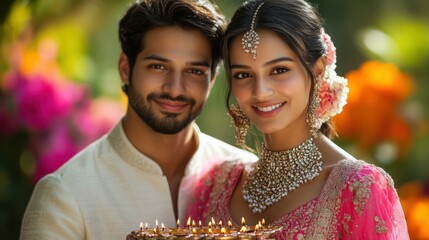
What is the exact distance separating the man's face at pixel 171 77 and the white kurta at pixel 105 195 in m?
0.18

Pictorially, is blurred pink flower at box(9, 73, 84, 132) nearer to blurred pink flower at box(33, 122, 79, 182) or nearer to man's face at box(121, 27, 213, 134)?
blurred pink flower at box(33, 122, 79, 182)

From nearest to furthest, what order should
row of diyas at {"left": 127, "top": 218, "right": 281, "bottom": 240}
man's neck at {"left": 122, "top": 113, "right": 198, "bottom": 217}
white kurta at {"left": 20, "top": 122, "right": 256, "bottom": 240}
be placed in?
row of diyas at {"left": 127, "top": 218, "right": 281, "bottom": 240} < white kurta at {"left": 20, "top": 122, "right": 256, "bottom": 240} < man's neck at {"left": 122, "top": 113, "right": 198, "bottom": 217}

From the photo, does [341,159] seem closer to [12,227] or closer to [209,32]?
[209,32]

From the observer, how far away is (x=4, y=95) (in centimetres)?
507

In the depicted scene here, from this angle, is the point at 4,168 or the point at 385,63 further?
the point at 385,63

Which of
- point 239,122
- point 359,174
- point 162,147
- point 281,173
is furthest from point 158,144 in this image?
point 359,174

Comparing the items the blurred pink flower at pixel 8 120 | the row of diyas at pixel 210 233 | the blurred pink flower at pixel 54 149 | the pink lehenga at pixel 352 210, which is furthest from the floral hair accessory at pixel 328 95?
the blurred pink flower at pixel 8 120

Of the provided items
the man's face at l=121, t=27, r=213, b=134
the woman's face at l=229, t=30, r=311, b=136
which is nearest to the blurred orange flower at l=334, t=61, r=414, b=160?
the man's face at l=121, t=27, r=213, b=134

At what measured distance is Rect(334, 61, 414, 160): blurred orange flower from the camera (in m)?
5.17

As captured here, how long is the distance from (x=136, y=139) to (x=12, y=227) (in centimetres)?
108

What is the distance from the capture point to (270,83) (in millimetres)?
3699

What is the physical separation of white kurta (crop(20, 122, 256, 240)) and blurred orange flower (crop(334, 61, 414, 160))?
37.7 inches

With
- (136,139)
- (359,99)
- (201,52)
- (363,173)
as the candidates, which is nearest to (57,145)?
(136,139)

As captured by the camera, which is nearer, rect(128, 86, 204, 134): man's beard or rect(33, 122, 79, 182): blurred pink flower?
rect(128, 86, 204, 134): man's beard
